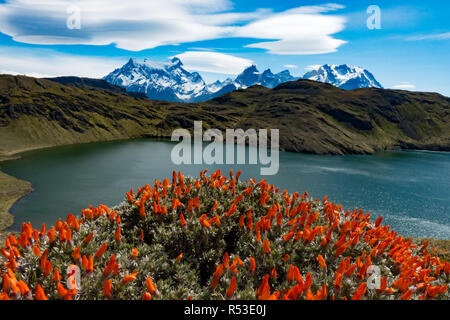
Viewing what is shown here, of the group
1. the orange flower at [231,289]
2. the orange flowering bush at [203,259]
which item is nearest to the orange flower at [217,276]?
the orange flowering bush at [203,259]

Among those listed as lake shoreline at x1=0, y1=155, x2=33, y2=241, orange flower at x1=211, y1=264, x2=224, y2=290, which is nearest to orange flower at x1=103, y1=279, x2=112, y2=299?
orange flower at x1=211, y1=264, x2=224, y2=290

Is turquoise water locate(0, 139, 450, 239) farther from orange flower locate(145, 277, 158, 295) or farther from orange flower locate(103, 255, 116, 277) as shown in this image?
orange flower locate(145, 277, 158, 295)

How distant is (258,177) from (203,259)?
242ft

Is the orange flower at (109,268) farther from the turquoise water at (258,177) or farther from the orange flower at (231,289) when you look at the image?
the turquoise water at (258,177)

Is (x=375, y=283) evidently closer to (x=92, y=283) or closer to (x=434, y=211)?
(x=92, y=283)

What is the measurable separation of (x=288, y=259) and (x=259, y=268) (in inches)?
25.7

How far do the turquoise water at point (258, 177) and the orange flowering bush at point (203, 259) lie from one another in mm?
44116

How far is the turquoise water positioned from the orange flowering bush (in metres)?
44.1

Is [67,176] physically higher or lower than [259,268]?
lower

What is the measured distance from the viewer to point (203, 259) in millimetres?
6414

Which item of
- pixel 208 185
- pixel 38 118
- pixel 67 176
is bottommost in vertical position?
pixel 67 176

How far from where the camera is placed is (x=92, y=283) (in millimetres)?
4773

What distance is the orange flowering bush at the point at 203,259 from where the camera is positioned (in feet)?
15.5

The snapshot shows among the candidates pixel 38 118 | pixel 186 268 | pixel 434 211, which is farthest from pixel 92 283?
pixel 38 118
